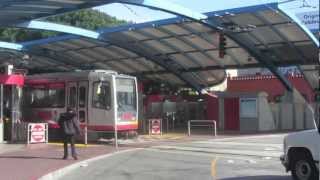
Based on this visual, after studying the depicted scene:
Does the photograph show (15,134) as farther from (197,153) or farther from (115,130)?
(197,153)

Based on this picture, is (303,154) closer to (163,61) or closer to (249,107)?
(249,107)

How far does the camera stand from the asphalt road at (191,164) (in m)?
17.4

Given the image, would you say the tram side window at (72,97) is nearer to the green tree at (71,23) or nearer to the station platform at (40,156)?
the station platform at (40,156)

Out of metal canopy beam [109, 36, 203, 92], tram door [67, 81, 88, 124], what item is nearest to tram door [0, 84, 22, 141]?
tram door [67, 81, 88, 124]

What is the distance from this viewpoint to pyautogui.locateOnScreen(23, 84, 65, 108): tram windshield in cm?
3338

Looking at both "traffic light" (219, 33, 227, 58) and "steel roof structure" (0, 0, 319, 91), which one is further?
"traffic light" (219, 33, 227, 58)

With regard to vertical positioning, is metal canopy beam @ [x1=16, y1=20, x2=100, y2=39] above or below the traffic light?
above

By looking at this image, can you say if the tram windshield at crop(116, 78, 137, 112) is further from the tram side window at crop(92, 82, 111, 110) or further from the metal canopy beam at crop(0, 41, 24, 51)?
the metal canopy beam at crop(0, 41, 24, 51)

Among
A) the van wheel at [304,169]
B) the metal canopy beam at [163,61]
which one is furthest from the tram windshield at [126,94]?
the van wheel at [304,169]

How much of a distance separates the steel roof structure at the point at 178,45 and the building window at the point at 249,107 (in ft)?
10.7

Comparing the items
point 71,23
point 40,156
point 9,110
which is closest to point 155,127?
point 9,110

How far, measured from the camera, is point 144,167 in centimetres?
1995

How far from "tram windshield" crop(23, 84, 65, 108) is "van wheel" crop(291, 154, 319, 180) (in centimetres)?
1946

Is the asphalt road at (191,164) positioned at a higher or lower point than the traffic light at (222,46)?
lower
